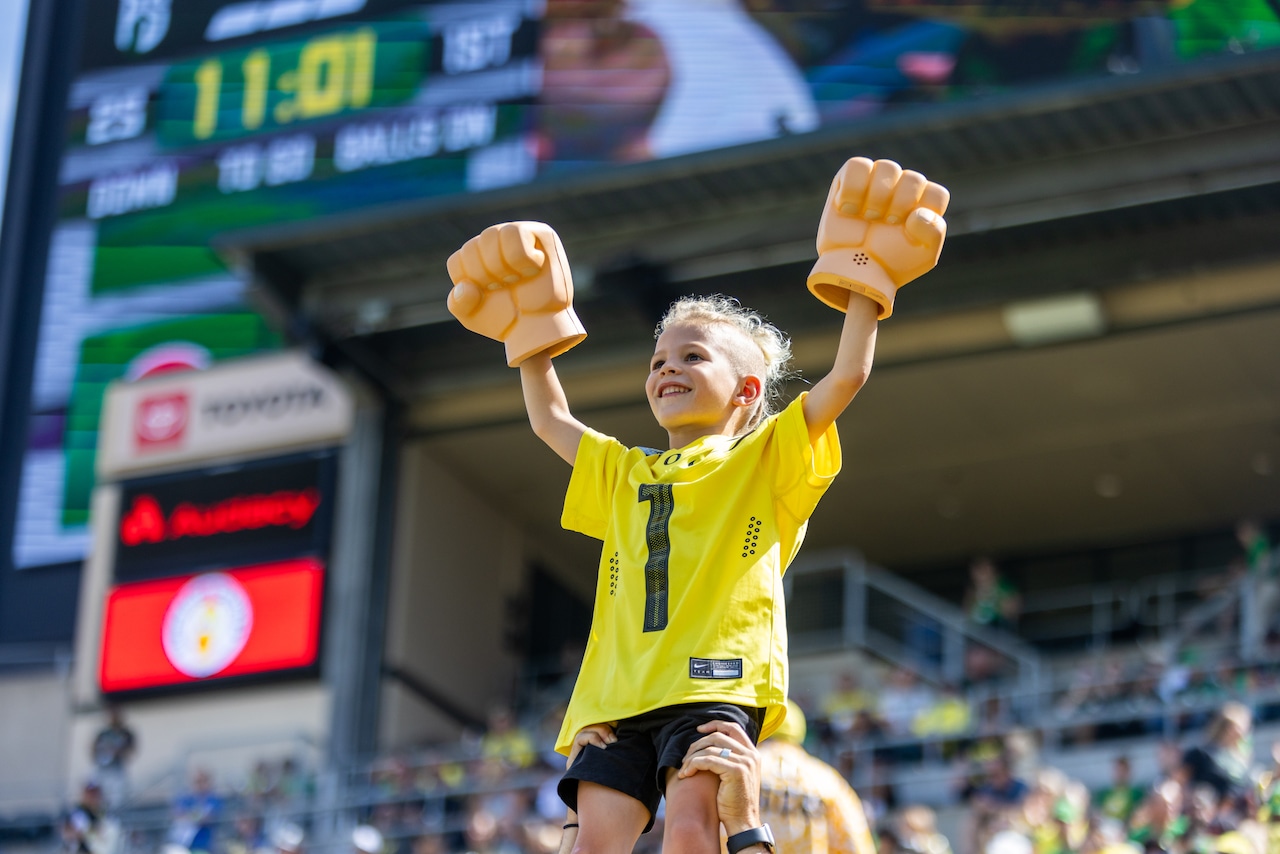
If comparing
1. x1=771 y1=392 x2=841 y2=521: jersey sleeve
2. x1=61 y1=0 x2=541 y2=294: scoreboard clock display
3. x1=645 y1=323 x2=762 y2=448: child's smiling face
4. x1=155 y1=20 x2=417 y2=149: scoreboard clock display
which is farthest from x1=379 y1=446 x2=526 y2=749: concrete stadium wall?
x1=771 y1=392 x2=841 y2=521: jersey sleeve

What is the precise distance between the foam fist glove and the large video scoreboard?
15.0m

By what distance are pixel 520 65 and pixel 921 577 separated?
25.2ft

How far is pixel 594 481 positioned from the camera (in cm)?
474

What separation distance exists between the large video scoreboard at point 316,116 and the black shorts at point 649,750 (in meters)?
15.6

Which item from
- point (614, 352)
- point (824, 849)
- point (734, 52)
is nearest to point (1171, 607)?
point (614, 352)

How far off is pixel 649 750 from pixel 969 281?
40.9 feet

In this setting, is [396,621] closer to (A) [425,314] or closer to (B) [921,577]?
(A) [425,314]

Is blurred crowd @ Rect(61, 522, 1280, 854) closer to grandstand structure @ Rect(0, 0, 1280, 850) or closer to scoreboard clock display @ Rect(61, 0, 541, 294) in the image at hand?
grandstand structure @ Rect(0, 0, 1280, 850)

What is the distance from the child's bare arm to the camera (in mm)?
4422

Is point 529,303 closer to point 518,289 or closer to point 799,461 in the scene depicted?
point 518,289

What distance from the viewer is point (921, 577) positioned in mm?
22188

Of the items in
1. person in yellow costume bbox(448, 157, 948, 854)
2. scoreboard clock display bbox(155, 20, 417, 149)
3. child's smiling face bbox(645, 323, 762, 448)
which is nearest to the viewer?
person in yellow costume bbox(448, 157, 948, 854)

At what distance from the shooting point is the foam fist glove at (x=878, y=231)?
14.6ft

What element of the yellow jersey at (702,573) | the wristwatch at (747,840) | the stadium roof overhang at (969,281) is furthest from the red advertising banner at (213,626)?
the wristwatch at (747,840)
